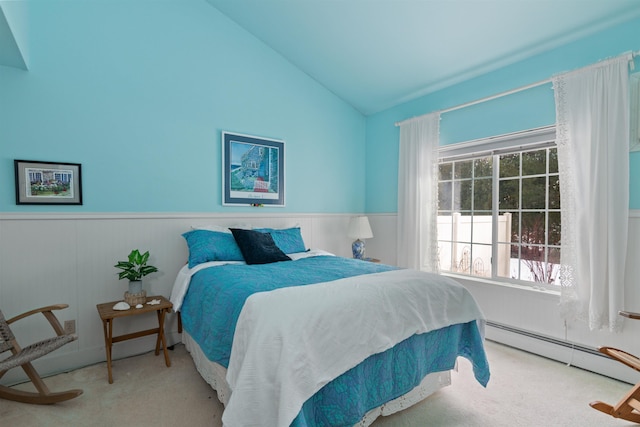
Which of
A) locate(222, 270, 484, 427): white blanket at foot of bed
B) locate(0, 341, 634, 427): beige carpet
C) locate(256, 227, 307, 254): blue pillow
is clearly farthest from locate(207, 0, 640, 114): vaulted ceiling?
locate(0, 341, 634, 427): beige carpet

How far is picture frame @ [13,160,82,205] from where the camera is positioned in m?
2.33

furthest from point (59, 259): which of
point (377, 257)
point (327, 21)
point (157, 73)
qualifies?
point (377, 257)

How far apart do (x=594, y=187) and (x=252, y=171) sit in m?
2.99

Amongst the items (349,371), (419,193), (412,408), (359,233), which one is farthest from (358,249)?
(349,371)

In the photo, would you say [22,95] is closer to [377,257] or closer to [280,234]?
[280,234]

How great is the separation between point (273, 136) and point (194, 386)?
8.31 feet

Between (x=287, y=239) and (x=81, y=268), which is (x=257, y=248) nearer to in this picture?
(x=287, y=239)

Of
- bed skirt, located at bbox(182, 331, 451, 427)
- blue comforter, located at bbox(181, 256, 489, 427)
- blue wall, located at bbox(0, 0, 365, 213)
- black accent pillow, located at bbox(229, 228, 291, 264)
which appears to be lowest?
bed skirt, located at bbox(182, 331, 451, 427)

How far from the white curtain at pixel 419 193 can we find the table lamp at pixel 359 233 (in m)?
0.42

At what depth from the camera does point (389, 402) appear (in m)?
1.83

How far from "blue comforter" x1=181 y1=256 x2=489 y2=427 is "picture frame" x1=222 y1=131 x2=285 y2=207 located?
1120mm

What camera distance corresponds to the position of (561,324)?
2.61 meters

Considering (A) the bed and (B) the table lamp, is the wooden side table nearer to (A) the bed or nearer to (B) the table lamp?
(A) the bed

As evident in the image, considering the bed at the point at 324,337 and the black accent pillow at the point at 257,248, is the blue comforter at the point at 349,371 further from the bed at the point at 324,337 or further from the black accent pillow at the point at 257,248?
the black accent pillow at the point at 257,248
